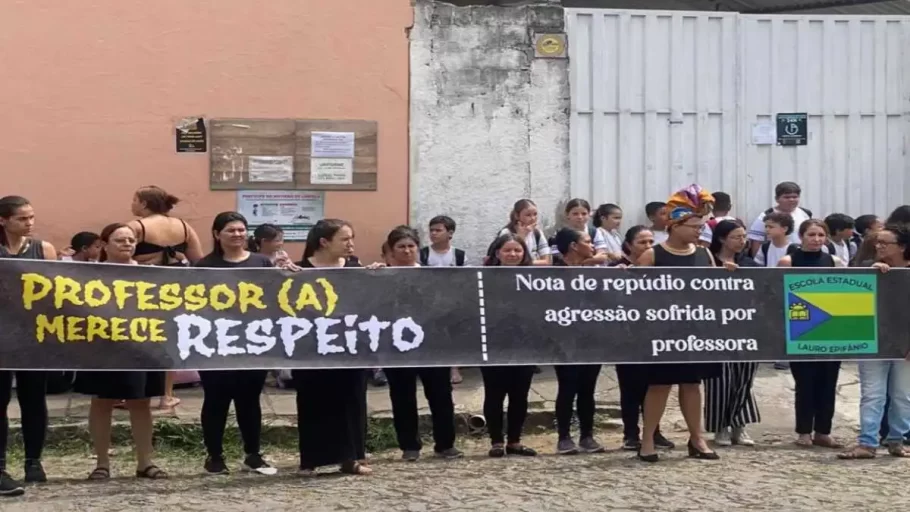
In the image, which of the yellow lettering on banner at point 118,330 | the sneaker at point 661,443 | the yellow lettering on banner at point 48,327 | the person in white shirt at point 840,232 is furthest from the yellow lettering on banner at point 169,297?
the person in white shirt at point 840,232

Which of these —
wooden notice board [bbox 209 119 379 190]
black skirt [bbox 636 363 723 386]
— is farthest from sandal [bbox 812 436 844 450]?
wooden notice board [bbox 209 119 379 190]

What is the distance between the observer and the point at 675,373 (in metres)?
7.60

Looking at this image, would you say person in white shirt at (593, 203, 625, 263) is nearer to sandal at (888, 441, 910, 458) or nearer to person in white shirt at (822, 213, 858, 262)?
person in white shirt at (822, 213, 858, 262)

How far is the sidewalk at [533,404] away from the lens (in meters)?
8.58

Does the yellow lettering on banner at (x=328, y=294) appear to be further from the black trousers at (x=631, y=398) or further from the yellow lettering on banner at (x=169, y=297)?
the black trousers at (x=631, y=398)

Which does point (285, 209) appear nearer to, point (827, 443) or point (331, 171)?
point (331, 171)

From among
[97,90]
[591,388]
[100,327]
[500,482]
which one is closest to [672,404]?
[591,388]

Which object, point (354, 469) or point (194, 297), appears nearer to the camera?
point (194, 297)

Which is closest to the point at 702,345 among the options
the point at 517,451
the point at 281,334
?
the point at 517,451

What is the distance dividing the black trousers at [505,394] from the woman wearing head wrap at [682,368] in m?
0.77

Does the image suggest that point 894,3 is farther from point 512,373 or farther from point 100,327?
point 100,327

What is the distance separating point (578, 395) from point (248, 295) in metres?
2.28

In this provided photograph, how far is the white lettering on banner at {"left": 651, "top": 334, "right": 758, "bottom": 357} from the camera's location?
761cm

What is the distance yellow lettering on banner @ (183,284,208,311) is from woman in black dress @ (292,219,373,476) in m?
0.61
